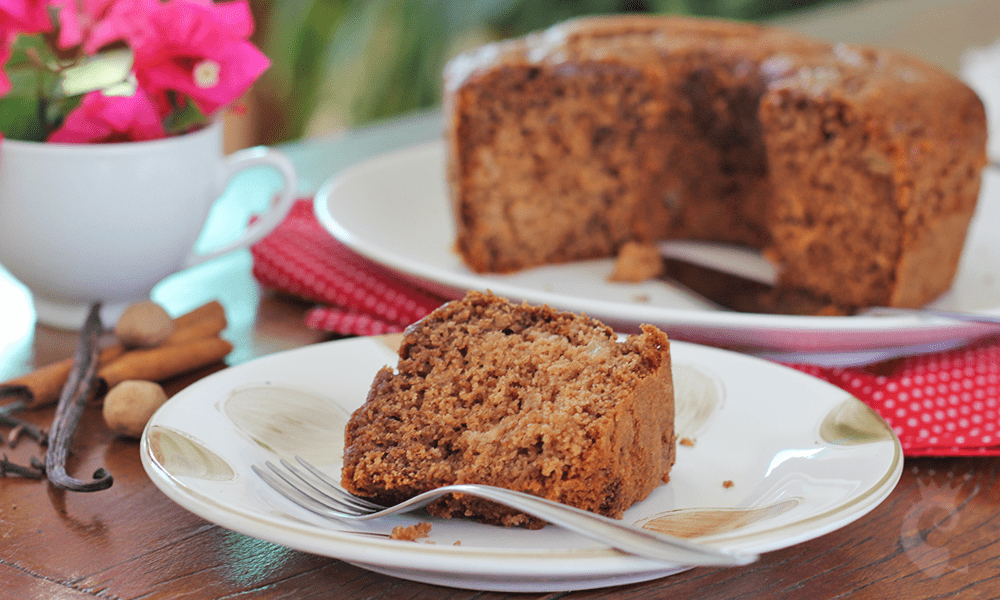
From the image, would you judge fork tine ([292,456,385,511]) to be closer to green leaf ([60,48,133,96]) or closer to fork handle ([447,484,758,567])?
fork handle ([447,484,758,567])

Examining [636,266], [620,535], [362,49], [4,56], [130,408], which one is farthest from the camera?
[362,49]

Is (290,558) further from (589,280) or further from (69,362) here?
(589,280)

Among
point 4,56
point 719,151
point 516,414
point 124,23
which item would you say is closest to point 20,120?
point 4,56

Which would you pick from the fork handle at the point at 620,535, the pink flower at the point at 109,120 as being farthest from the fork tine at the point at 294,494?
the pink flower at the point at 109,120

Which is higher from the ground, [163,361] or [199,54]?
[199,54]

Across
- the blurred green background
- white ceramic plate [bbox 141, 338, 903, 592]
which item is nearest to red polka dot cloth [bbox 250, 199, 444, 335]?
white ceramic plate [bbox 141, 338, 903, 592]
